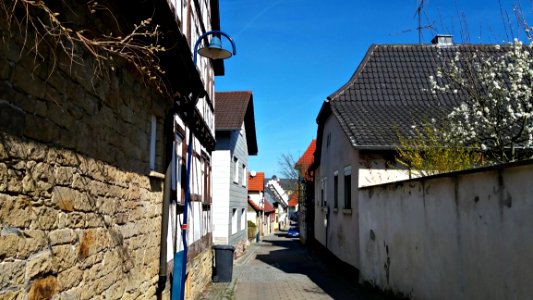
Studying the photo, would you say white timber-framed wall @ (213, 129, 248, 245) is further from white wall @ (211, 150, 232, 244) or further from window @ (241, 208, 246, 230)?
window @ (241, 208, 246, 230)

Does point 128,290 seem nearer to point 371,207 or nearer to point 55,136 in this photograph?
point 55,136

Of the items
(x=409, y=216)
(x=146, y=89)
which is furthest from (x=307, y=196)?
(x=146, y=89)

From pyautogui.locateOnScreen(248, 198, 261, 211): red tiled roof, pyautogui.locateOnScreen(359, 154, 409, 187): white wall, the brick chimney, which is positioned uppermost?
the brick chimney

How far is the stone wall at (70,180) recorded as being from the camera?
115 inches

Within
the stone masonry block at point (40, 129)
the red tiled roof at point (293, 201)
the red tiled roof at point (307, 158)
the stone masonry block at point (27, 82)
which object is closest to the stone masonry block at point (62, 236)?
the stone masonry block at point (40, 129)

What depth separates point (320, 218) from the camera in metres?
21.6

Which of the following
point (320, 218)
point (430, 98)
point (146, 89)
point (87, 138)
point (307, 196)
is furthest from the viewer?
point (307, 196)

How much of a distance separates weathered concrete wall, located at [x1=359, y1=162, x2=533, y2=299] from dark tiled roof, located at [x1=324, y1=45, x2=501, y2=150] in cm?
286

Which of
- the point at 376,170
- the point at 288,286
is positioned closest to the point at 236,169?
the point at 288,286

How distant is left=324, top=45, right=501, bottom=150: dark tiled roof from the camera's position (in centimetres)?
1302

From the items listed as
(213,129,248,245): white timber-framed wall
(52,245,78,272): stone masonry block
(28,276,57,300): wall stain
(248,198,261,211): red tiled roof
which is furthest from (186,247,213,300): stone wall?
(248,198,261,211): red tiled roof

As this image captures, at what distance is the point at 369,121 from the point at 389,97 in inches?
96.6

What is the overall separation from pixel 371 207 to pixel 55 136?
8909 millimetres

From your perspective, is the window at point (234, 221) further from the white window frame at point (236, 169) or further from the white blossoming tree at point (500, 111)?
the white blossoming tree at point (500, 111)
